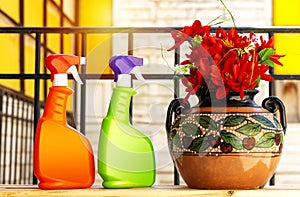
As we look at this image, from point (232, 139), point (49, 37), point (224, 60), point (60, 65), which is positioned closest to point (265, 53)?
point (224, 60)

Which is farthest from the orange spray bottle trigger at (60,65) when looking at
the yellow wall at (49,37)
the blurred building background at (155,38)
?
the blurred building background at (155,38)

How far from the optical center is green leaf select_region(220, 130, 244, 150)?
119cm

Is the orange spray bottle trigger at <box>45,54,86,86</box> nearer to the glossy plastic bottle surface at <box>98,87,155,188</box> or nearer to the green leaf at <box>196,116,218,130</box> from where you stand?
the glossy plastic bottle surface at <box>98,87,155,188</box>

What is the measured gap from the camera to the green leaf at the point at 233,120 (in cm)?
120

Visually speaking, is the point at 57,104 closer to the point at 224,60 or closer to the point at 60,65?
the point at 60,65

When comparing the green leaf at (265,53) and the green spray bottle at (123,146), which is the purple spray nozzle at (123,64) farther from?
the green leaf at (265,53)

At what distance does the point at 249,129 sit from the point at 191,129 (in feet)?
0.37

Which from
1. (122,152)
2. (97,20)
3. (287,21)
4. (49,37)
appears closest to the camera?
(122,152)

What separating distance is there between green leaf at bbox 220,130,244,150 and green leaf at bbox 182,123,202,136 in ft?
0.15

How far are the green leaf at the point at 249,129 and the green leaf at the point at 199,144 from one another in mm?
66

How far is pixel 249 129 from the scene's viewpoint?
1.20m

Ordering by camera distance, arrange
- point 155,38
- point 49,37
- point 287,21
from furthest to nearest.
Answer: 1. point 287,21
2. point 155,38
3. point 49,37

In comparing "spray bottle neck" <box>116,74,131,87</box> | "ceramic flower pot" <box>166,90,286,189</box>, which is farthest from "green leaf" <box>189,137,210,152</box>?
"spray bottle neck" <box>116,74,131,87</box>

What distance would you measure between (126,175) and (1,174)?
7.73 feet
